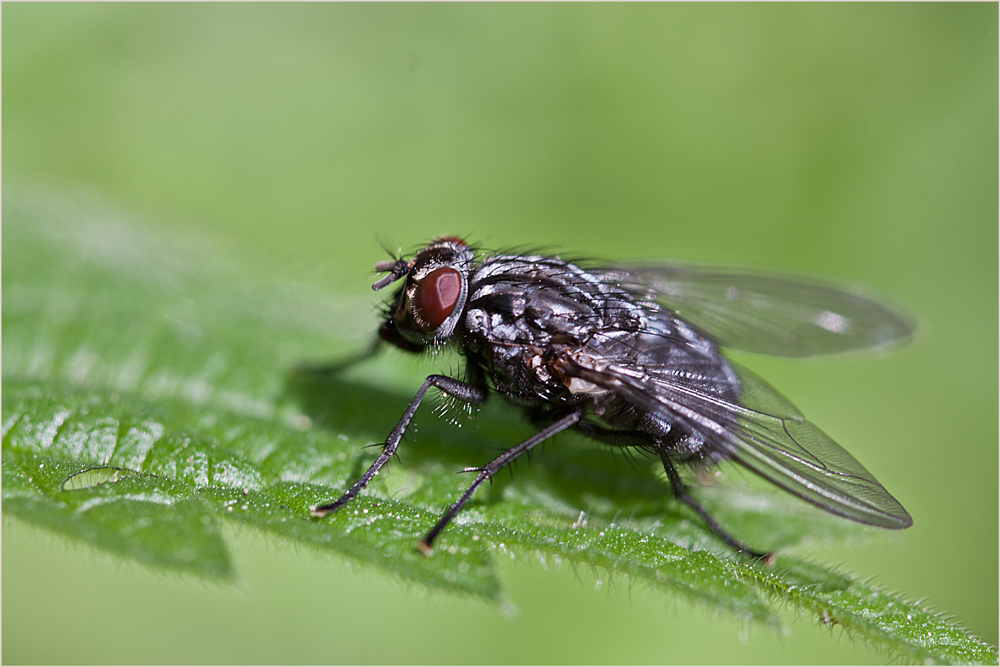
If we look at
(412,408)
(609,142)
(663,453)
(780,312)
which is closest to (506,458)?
(412,408)

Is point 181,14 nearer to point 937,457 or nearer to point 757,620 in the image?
point 757,620

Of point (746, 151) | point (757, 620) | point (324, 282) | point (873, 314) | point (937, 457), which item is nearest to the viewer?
point (757, 620)

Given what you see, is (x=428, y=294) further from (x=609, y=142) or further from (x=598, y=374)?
(x=609, y=142)

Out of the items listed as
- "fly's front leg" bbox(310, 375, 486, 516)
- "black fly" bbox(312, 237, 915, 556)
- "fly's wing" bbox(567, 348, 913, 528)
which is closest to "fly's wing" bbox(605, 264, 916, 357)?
"black fly" bbox(312, 237, 915, 556)

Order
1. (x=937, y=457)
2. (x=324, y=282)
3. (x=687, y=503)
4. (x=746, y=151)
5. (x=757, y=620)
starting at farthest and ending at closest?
(x=746, y=151) → (x=937, y=457) → (x=324, y=282) → (x=687, y=503) → (x=757, y=620)

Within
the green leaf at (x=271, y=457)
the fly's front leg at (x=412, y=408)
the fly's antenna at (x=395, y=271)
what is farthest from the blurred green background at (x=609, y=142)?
the fly's front leg at (x=412, y=408)

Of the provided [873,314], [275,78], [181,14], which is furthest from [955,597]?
[181,14]

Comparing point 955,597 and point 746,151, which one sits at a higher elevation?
point 746,151
